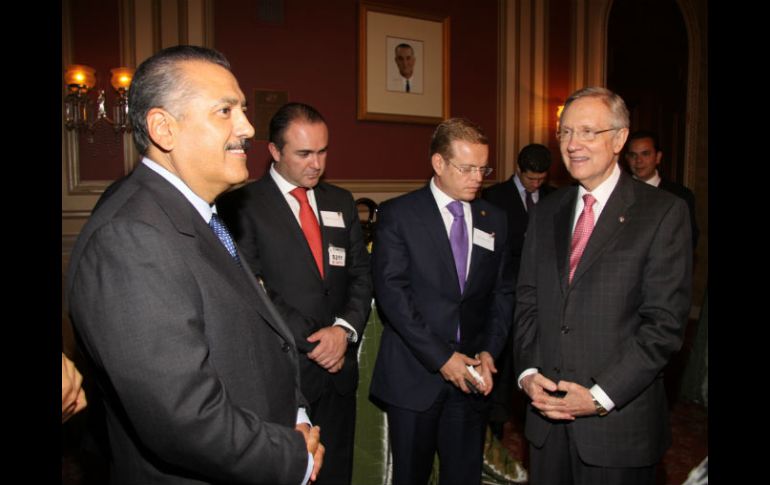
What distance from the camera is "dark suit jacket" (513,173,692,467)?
5.77ft

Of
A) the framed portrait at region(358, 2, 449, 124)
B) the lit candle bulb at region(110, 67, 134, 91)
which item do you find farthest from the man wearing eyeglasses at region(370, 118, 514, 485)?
the framed portrait at region(358, 2, 449, 124)

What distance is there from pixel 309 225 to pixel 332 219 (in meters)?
0.13

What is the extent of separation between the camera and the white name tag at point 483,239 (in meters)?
2.36

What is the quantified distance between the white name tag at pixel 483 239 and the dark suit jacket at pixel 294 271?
580mm

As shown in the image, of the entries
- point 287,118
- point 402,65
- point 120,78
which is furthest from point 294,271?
point 402,65

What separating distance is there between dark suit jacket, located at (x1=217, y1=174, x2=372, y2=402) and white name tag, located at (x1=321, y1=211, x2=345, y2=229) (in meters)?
0.02

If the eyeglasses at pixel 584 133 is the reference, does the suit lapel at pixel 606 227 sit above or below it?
below

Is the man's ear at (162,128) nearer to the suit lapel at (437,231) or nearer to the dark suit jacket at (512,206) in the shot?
the suit lapel at (437,231)

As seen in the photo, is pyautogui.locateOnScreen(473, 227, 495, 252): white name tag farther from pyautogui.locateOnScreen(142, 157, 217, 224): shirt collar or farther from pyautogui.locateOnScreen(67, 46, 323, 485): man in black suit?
pyautogui.locateOnScreen(142, 157, 217, 224): shirt collar

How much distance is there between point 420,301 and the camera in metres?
2.30

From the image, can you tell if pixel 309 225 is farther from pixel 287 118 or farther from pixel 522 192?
pixel 522 192

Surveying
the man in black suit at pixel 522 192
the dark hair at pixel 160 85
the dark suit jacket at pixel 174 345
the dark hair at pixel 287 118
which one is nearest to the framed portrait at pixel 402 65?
the man in black suit at pixel 522 192

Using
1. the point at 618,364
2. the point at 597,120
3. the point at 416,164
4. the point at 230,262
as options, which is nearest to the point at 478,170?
the point at 597,120

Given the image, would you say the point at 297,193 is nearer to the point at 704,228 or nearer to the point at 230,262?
the point at 230,262
